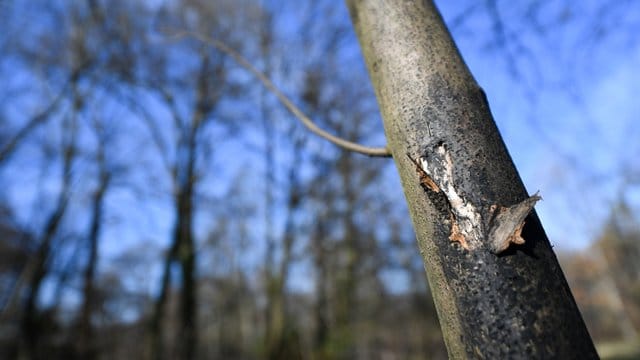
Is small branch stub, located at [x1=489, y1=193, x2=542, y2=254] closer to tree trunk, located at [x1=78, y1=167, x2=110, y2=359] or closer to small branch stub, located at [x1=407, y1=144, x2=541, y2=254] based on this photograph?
small branch stub, located at [x1=407, y1=144, x2=541, y2=254]

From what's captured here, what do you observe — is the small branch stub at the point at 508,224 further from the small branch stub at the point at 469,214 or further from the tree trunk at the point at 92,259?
the tree trunk at the point at 92,259

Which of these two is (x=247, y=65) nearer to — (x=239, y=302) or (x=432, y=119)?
(x=432, y=119)

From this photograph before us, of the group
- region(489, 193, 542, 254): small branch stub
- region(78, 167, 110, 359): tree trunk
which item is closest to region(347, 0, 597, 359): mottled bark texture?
region(489, 193, 542, 254): small branch stub

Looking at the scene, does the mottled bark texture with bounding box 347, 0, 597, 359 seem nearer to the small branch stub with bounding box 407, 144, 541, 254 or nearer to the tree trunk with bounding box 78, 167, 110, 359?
the small branch stub with bounding box 407, 144, 541, 254

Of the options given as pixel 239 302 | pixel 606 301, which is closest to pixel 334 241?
pixel 239 302

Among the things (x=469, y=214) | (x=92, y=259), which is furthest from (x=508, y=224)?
(x=92, y=259)

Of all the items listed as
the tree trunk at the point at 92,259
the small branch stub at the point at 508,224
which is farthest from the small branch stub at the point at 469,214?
the tree trunk at the point at 92,259

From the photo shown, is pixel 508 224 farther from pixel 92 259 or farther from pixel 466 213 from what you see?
pixel 92 259

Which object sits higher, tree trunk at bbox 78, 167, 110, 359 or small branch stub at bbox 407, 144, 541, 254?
tree trunk at bbox 78, 167, 110, 359

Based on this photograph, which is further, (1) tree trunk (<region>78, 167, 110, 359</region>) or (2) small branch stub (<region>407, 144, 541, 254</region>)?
(1) tree trunk (<region>78, 167, 110, 359</region>)
